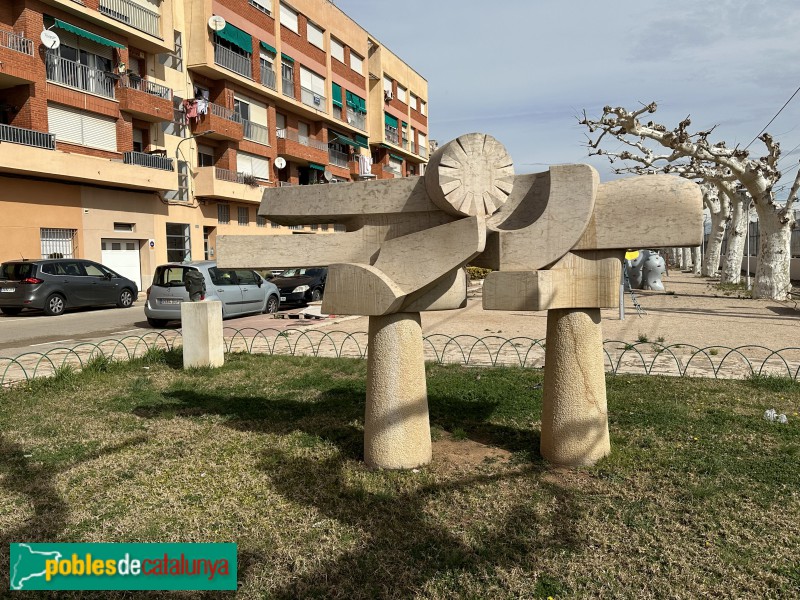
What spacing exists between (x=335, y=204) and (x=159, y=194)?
21700 mm

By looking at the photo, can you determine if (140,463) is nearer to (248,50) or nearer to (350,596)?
(350,596)

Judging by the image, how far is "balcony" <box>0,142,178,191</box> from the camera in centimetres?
1744

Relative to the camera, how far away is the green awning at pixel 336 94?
1407 inches

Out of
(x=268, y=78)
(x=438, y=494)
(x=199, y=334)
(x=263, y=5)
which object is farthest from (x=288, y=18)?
(x=438, y=494)

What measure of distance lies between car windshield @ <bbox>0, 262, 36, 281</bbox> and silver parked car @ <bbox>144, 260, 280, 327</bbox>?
4.42 metres

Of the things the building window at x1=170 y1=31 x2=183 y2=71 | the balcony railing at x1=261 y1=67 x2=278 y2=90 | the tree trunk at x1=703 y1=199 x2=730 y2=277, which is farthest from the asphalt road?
the tree trunk at x1=703 y1=199 x2=730 y2=277

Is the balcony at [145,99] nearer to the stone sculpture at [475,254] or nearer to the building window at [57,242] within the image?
the building window at [57,242]

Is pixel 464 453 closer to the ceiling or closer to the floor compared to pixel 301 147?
closer to the floor

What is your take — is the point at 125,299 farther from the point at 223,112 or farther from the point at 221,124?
the point at 223,112

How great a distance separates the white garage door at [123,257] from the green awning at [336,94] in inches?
684

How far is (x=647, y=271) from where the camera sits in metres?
20.9

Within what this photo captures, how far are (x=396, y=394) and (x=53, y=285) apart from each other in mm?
14122

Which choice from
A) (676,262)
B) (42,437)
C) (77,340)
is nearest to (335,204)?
(42,437)

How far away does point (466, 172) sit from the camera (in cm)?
386
